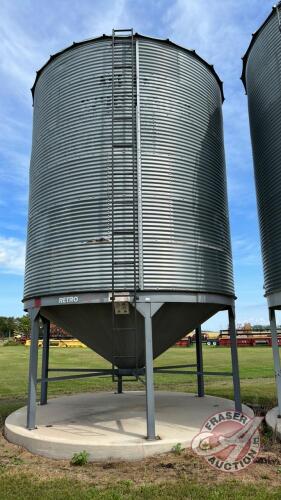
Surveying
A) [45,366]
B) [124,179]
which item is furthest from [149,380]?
[45,366]

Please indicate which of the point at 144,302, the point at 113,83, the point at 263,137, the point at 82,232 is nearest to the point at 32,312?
the point at 82,232

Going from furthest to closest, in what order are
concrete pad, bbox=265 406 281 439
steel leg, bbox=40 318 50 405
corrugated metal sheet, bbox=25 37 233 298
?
steel leg, bbox=40 318 50 405
corrugated metal sheet, bbox=25 37 233 298
concrete pad, bbox=265 406 281 439

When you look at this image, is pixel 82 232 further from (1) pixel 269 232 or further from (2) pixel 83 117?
(1) pixel 269 232

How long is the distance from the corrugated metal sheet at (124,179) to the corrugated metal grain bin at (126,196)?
3 cm

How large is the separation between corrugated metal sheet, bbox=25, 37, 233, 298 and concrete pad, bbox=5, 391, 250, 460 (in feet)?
11.4

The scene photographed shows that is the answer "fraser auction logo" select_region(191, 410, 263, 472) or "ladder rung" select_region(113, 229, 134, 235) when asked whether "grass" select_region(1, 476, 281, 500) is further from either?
"ladder rung" select_region(113, 229, 134, 235)

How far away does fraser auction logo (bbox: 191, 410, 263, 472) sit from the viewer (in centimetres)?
816

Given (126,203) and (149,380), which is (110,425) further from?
(126,203)

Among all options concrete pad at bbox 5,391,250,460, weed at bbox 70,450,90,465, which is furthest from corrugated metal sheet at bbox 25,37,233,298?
weed at bbox 70,450,90,465

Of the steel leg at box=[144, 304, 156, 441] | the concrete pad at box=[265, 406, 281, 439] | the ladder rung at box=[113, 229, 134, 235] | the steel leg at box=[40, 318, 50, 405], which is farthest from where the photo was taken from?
the steel leg at box=[40, 318, 50, 405]

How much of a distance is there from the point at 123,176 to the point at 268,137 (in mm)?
5023

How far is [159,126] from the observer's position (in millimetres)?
11242

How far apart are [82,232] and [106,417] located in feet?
17.6

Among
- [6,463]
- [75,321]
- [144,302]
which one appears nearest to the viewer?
[6,463]
